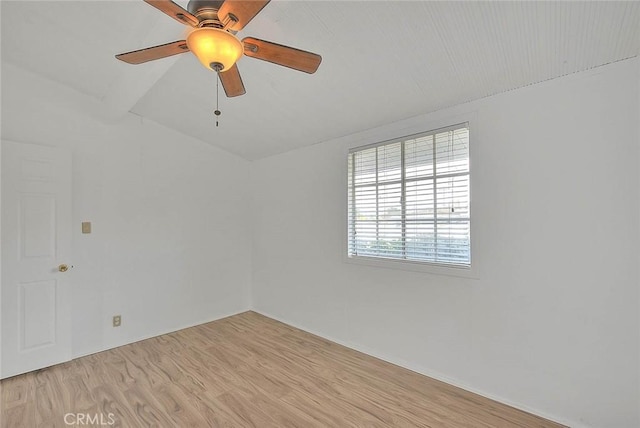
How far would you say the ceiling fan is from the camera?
1.28m

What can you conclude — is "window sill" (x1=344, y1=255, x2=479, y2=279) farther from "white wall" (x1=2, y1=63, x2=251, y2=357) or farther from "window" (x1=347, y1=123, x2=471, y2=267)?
"white wall" (x1=2, y1=63, x2=251, y2=357)

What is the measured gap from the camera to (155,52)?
5.11ft

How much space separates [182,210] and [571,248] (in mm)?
3938

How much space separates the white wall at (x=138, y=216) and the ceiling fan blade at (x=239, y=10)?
266cm

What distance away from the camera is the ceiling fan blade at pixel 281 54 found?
149cm

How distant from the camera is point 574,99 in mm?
1942

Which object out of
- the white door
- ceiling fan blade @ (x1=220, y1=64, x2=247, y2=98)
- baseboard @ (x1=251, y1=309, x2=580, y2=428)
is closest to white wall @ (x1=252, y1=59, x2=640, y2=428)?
baseboard @ (x1=251, y1=309, x2=580, y2=428)

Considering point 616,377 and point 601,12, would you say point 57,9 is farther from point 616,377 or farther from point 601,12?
point 616,377

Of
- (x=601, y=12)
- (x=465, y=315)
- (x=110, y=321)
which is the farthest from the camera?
(x=110, y=321)

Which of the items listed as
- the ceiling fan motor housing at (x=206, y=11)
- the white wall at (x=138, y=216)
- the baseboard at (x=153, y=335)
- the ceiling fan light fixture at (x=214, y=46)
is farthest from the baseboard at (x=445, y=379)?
the ceiling fan motor housing at (x=206, y=11)

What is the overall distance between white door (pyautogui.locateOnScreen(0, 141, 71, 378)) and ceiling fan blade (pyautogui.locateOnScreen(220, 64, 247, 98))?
84.9 inches

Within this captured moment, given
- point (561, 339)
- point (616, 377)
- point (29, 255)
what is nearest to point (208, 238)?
point (29, 255)

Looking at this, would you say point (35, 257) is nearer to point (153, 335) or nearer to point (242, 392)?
point (153, 335)

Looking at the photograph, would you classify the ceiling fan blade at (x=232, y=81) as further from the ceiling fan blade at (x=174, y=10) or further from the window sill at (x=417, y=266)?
the window sill at (x=417, y=266)
